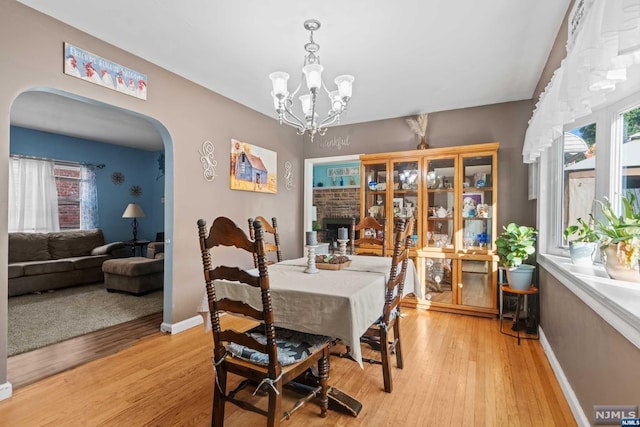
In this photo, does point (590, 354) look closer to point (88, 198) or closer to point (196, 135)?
point (196, 135)

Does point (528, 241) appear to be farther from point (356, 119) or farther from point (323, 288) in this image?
point (356, 119)

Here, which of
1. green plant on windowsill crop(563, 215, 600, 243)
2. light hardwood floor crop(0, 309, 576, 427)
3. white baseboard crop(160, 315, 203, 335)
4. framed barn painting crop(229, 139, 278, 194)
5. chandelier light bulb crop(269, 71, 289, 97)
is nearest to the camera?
light hardwood floor crop(0, 309, 576, 427)

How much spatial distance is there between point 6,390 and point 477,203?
4419mm

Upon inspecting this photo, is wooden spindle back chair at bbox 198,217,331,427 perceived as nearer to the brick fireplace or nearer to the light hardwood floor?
the light hardwood floor

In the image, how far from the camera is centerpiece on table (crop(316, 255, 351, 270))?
2.24 meters

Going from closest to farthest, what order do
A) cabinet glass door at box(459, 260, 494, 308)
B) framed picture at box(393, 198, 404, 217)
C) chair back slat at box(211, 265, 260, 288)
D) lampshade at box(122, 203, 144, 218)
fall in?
chair back slat at box(211, 265, 260, 288) → cabinet glass door at box(459, 260, 494, 308) → framed picture at box(393, 198, 404, 217) → lampshade at box(122, 203, 144, 218)

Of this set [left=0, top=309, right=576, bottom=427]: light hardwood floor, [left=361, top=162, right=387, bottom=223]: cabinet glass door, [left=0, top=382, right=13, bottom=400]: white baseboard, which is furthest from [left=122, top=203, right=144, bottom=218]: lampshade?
[left=361, top=162, right=387, bottom=223]: cabinet glass door

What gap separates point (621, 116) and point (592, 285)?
44.4 inches

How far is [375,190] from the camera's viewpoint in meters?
4.22

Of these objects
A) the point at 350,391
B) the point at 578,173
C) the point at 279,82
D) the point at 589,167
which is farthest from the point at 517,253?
the point at 279,82

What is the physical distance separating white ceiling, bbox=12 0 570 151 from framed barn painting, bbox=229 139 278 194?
75cm

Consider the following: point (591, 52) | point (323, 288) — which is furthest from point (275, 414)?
point (591, 52)

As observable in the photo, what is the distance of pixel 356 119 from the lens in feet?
14.7

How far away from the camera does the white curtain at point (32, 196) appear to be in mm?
5043
